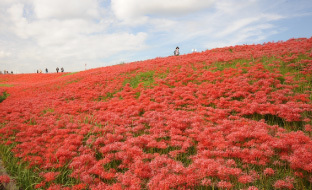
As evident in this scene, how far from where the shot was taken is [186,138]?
19.6 ft

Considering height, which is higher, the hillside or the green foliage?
the hillside

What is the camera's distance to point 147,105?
9945 millimetres

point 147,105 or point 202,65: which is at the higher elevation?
point 202,65

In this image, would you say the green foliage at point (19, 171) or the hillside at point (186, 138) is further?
the green foliage at point (19, 171)

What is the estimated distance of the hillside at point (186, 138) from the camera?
4.09 m

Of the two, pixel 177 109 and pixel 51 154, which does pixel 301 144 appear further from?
pixel 51 154

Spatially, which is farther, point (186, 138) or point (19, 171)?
point (186, 138)

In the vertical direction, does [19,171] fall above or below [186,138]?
below

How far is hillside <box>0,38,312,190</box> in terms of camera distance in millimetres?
4090

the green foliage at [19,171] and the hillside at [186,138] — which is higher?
the hillside at [186,138]

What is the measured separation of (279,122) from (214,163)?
15.4ft

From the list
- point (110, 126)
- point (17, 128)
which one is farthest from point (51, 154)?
point (17, 128)

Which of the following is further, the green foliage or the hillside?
the green foliage

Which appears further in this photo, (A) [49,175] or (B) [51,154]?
(B) [51,154]
